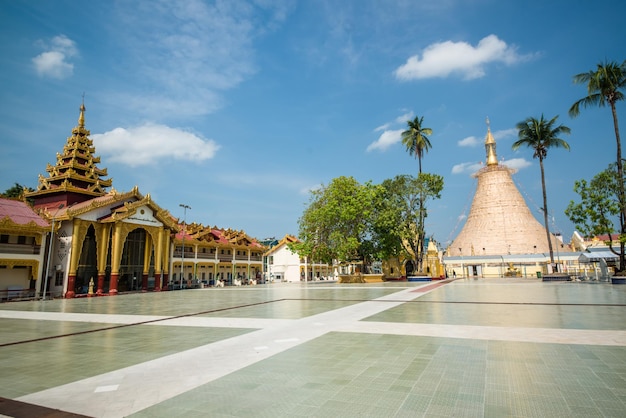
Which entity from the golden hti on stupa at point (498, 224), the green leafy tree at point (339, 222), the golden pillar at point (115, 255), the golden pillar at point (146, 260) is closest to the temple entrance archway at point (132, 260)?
the golden pillar at point (146, 260)

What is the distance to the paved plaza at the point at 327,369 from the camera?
4.43 metres

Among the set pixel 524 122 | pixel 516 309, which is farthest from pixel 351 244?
pixel 516 309

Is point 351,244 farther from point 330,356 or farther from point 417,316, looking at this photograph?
point 330,356

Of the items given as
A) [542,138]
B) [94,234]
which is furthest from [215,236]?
[542,138]

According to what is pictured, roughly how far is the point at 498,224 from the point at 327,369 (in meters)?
68.1

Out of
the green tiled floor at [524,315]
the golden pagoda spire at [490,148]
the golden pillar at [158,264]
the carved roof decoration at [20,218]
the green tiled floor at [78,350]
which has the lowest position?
the green tiled floor at [78,350]

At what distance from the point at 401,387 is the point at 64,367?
6090 mm

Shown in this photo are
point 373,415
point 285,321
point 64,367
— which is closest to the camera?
point 373,415

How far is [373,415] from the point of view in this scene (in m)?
4.13

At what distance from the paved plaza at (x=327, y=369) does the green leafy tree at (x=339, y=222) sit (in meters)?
30.4

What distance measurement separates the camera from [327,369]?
6.01 metres

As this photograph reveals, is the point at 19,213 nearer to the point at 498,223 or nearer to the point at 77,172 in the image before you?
the point at 77,172

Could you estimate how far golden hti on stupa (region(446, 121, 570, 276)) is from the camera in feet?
203

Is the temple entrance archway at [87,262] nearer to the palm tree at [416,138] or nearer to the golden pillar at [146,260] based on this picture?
the golden pillar at [146,260]
